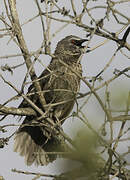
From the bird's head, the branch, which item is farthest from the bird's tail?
the branch

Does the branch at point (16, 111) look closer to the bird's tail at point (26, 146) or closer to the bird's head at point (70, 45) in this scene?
the bird's tail at point (26, 146)

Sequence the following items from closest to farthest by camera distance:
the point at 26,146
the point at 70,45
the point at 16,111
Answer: the point at 16,111 → the point at 26,146 → the point at 70,45

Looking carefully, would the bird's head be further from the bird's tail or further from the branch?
the branch

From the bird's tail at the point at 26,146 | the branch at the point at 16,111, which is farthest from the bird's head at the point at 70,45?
the branch at the point at 16,111

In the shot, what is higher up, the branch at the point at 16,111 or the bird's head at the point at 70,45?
the bird's head at the point at 70,45

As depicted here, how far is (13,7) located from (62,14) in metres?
1.25

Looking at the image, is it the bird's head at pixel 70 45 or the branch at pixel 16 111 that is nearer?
the branch at pixel 16 111

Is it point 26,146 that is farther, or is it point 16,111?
point 26,146

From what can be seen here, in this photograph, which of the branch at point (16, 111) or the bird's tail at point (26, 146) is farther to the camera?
the bird's tail at point (26, 146)

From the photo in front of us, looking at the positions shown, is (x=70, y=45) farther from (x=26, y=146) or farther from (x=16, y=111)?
(x=16, y=111)

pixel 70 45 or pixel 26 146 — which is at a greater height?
pixel 70 45

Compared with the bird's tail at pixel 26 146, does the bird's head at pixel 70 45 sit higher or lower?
higher

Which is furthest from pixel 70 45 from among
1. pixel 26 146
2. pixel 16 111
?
pixel 16 111

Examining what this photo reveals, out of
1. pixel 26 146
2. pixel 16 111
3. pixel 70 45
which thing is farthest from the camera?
pixel 70 45
